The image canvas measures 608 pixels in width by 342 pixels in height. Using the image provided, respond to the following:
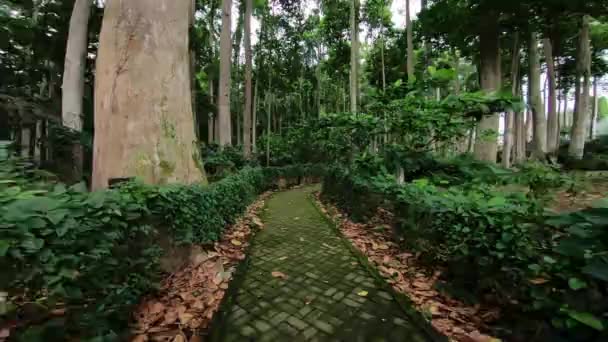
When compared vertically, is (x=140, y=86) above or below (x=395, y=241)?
above

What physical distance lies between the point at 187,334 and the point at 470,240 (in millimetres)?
2348

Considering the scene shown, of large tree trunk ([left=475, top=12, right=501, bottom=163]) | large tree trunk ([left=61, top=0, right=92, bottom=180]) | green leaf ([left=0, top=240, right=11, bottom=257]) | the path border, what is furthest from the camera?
large tree trunk ([left=475, top=12, right=501, bottom=163])

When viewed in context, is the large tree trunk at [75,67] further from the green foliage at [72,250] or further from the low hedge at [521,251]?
the low hedge at [521,251]

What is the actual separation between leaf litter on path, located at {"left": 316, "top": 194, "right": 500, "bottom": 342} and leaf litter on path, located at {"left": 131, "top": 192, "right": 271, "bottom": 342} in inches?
57.5

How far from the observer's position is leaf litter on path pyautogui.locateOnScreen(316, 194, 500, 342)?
208 cm

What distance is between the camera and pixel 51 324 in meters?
1.22

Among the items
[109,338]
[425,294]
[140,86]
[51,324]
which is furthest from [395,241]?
[140,86]

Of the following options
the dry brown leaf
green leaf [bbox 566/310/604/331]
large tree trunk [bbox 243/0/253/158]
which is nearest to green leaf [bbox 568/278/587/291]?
green leaf [bbox 566/310/604/331]

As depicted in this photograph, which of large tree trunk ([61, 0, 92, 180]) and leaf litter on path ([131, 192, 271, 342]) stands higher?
large tree trunk ([61, 0, 92, 180])

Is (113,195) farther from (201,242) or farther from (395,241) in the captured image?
(395,241)

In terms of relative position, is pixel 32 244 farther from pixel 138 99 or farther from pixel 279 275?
pixel 138 99

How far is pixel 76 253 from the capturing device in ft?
4.67

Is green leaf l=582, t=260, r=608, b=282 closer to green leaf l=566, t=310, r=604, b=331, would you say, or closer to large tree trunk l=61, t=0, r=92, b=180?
green leaf l=566, t=310, r=604, b=331

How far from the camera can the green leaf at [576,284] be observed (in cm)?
126
